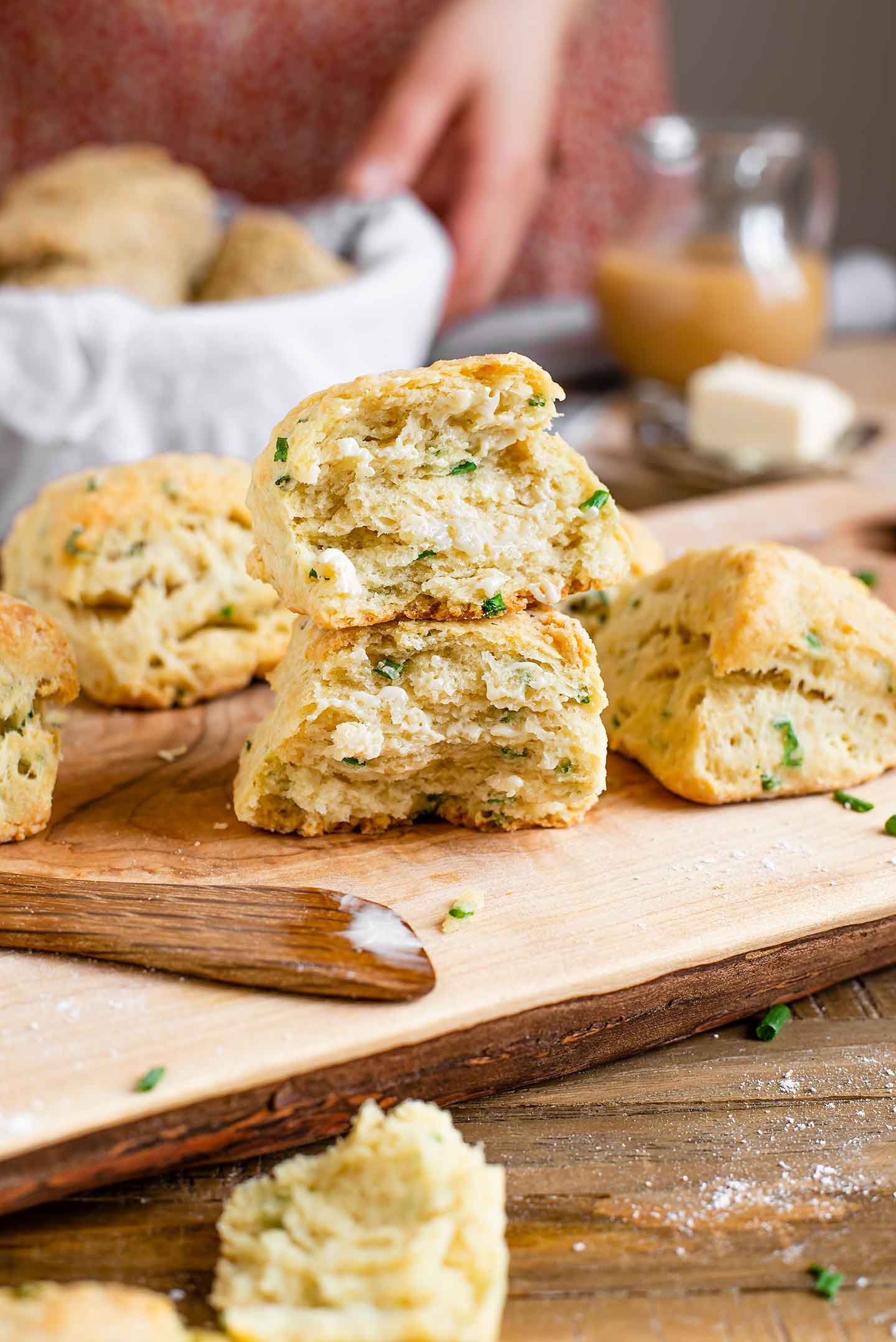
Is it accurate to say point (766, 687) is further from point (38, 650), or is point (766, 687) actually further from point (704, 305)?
point (704, 305)

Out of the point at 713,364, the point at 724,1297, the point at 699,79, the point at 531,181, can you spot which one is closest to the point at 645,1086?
the point at 724,1297

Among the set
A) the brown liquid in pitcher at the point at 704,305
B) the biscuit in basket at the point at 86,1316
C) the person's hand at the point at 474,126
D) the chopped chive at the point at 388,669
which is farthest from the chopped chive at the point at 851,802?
the person's hand at the point at 474,126

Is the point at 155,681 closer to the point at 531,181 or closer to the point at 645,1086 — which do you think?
the point at 645,1086

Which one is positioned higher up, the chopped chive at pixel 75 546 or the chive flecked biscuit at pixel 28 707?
the chopped chive at pixel 75 546

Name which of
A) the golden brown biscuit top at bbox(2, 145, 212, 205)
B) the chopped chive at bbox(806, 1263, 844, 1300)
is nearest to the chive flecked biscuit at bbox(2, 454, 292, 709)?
the chopped chive at bbox(806, 1263, 844, 1300)

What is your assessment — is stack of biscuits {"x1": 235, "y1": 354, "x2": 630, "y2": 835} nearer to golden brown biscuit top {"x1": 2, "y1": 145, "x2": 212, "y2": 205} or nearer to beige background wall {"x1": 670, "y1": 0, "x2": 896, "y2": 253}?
golden brown biscuit top {"x1": 2, "y1": 145, "x2": 212, "y2": 205}

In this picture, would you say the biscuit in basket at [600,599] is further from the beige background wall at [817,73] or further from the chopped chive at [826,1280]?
the beige background wall at [817,73]
